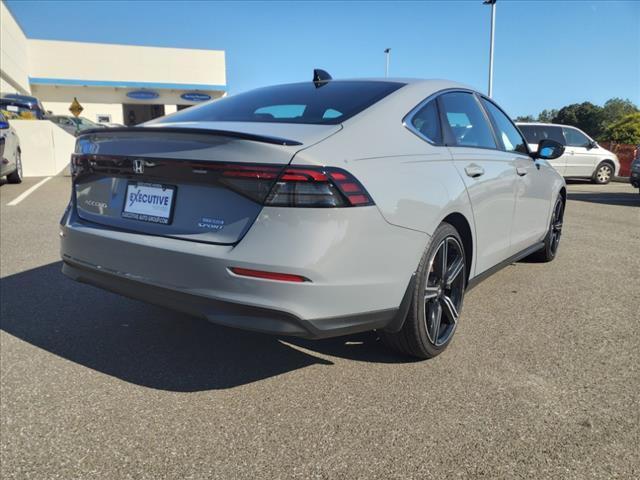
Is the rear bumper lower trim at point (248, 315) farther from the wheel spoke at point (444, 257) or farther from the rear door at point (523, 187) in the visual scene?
the rear door at point (523, 187)

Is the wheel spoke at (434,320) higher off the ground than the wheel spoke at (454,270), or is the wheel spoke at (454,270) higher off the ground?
the wheel spoke at (454,270)

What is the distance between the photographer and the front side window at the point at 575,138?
1512cm

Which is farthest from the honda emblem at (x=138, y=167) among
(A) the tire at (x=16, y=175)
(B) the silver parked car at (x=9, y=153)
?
(A) the tire at (x=16, y=175)

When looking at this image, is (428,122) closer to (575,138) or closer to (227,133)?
(227,133)

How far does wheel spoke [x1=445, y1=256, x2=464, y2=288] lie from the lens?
3170mm

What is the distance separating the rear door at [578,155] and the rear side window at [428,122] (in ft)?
44.1

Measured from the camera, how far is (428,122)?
309cm

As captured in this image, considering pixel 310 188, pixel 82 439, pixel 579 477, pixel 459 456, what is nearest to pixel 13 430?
pixel 82 439

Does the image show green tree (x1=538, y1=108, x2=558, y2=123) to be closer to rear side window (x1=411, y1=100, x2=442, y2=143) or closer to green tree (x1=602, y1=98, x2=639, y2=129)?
green tree (x1=602, y1=98, x2=639, y2=129)

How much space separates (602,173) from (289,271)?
16.1 m

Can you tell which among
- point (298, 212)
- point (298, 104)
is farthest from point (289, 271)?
point (298, 104)

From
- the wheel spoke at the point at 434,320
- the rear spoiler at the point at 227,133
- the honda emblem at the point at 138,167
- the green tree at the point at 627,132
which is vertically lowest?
the wheel spoke at the point at 434,320

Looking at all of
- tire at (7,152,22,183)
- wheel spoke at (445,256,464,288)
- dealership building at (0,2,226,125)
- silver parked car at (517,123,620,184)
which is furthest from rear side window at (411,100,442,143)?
dealership building at (0,2,226,125)

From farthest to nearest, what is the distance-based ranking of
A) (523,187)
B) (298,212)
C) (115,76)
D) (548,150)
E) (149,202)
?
(115,76) → (548,150) → (523,187) → (149,202) → (298,212)
